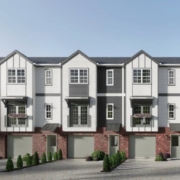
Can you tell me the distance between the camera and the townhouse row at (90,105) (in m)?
29.8

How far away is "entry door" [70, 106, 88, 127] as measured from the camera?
3028cm

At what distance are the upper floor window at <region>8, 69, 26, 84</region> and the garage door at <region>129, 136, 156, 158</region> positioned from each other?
13511 millimetres

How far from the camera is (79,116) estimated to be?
3027 centimetres

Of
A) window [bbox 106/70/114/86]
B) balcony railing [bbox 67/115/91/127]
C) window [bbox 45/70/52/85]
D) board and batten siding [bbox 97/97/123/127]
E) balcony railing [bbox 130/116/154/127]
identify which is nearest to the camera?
balcony railing [bbox 130/116/154/127]

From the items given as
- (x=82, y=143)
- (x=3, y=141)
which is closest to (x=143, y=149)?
(x=82, y=143)

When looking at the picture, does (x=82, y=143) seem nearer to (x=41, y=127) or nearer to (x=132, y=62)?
(x=41, y=127)

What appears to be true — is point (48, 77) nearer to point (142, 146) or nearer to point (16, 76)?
point (16, 76)

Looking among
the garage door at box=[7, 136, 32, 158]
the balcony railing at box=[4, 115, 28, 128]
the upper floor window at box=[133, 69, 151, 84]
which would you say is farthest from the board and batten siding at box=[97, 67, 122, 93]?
the garage door at box=[7, 136, 32, 158]

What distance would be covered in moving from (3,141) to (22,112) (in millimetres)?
3903

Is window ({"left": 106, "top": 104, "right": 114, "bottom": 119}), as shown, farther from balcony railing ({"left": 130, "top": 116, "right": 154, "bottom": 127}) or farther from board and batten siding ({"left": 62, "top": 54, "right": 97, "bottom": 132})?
balcony railing ({"left": 130, "top": 116, "right": 154, "bottom": 127})

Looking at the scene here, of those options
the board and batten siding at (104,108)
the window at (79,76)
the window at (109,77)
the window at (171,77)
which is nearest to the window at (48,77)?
the window at (79,76)

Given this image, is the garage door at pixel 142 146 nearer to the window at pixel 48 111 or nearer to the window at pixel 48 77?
the window at pixel 48 111

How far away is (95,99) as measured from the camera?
3014 cm

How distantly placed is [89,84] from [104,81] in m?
1.82
